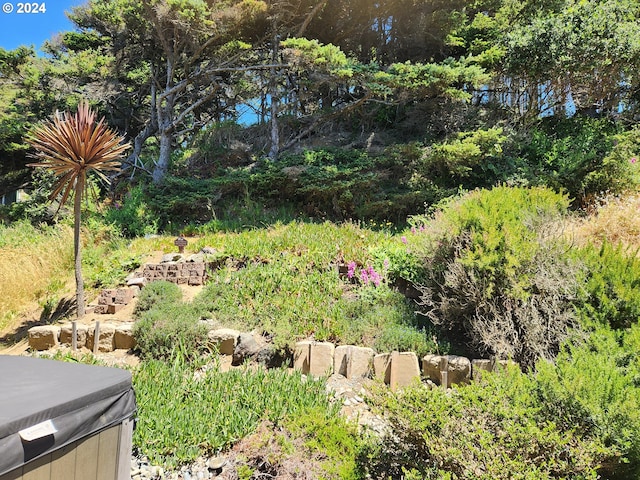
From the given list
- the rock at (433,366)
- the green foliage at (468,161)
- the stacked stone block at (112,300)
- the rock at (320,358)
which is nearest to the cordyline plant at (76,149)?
the stacked stone block at (112,300)

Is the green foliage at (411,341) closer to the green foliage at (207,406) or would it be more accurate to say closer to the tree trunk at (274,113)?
the green foliage at (207,406)

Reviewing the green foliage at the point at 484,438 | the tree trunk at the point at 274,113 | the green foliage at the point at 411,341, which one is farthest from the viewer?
the tree trunk at the point at 274,113

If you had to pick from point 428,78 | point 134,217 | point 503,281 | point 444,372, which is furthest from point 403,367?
point 134,217

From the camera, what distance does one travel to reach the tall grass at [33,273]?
558 cm

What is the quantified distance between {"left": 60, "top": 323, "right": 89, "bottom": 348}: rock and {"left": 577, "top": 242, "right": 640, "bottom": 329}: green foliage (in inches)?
195

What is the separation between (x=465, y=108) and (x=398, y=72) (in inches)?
69.6

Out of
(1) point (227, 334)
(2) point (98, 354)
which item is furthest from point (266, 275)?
(2) point (98, 354)

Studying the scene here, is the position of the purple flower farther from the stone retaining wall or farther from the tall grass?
the tall grass

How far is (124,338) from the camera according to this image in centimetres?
427

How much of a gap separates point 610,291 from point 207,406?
3.22 meters

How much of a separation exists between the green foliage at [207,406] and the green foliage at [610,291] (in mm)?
2179

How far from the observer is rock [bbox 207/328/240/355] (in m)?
3.95

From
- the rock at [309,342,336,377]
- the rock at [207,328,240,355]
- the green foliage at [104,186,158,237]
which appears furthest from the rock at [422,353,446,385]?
the green foliage at [104,186,158,237]

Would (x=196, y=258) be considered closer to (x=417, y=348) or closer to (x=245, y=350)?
(x=245, y=350)
